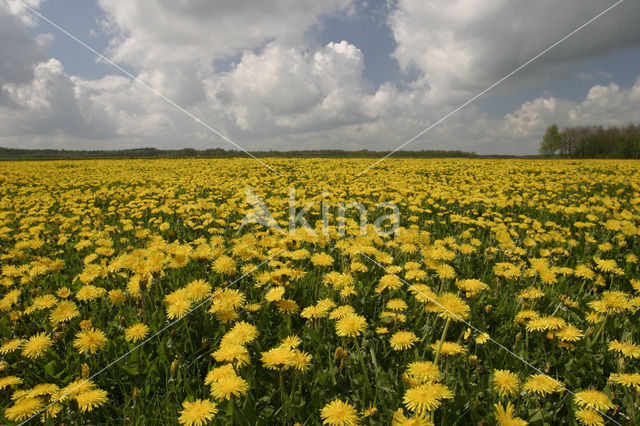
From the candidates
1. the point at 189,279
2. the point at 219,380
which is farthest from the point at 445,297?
the point at 189,279

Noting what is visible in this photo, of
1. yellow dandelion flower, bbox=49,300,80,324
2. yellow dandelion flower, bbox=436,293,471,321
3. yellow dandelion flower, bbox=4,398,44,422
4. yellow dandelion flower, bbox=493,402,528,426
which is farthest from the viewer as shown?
yellow dandelion flower, bbox=49,300,80,324

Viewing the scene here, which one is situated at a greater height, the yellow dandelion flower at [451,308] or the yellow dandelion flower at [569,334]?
the yellow dandelion flower at [451,308]

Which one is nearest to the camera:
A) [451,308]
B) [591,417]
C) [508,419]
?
[508,419]

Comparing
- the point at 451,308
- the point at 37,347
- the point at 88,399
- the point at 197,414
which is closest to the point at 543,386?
the point at 451,308

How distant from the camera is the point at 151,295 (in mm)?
2773

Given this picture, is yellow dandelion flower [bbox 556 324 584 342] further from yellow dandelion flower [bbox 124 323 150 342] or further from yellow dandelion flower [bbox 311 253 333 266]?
yellow dandelion flower [bbox 124 323 150 342]

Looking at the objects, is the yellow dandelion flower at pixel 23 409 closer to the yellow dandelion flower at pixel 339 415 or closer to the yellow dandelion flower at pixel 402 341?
the yellow dandelion flower at pixel 339 415

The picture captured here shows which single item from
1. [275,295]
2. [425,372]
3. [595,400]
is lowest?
[595,400]

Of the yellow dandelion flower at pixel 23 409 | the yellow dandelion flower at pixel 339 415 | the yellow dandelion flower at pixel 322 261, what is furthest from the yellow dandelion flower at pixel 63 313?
the yellow dandelion flower at pixel 339 415

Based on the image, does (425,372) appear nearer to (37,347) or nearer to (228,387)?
(228,387)

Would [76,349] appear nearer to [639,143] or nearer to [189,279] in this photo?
[189,279]

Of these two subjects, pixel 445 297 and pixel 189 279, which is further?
pixel 189 279

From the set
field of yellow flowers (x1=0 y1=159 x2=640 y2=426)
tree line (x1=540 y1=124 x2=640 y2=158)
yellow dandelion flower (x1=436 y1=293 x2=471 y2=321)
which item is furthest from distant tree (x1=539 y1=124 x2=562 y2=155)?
yellow dandelion flower (x1=436 y1=293 x2=471 y2=321)

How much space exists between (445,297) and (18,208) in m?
8.19
